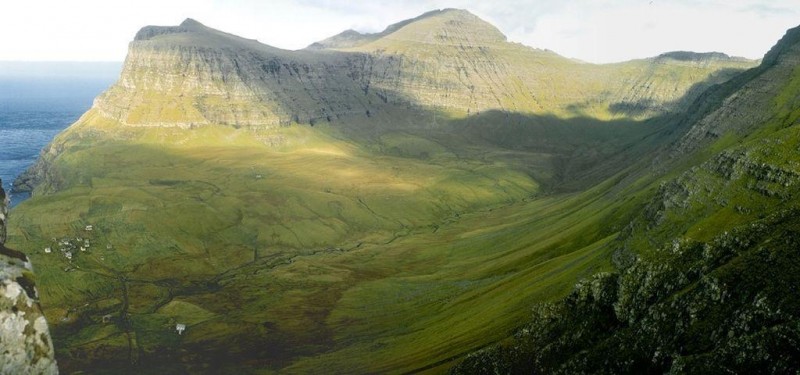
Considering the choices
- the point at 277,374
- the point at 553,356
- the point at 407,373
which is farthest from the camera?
the point at 277,374

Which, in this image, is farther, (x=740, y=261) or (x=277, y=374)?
(x=277, y=374)

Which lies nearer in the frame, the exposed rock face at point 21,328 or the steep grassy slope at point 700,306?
the steep grassy slope at point 700,306

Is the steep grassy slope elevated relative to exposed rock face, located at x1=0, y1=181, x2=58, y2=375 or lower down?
elevated

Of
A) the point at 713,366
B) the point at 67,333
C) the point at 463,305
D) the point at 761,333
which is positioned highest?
the point at 761,333

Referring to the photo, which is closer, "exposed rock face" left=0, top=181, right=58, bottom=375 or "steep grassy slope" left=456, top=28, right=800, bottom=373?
"steep grassy slope" left=456, top=28, right=800, bottom=373

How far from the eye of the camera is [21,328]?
68.8 metres

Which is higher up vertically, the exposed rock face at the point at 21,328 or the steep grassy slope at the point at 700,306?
the steep grassy slope at the point at 700,306

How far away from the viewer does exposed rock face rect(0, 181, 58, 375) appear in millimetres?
67000

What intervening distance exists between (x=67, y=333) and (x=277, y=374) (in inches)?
3464

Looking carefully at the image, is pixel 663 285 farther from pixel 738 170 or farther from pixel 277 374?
pixel 277 374

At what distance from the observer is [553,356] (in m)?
69.8

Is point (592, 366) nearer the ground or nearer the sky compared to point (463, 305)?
nearer the sky

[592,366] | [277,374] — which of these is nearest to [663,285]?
[592,366]

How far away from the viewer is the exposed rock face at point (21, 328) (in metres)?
67.0
